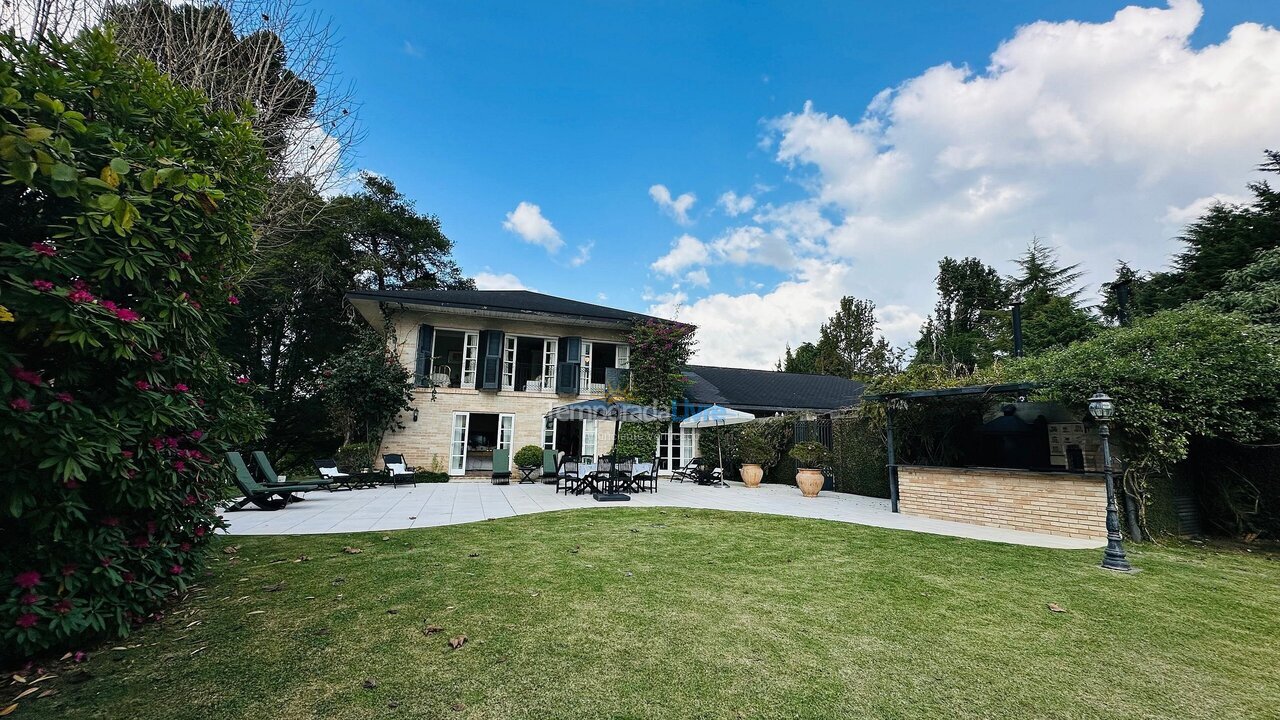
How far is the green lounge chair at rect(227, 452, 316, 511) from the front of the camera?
7652 mm

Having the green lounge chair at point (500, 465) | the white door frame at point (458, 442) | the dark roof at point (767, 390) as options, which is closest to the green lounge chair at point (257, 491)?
the green lounge chair at point (500, 465)

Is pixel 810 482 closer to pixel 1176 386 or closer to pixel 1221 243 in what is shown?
pixel 1176 386

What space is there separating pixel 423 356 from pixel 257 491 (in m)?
7.83

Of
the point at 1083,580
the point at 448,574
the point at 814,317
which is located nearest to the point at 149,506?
the point at 448,574

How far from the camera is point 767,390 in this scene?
73.3ft

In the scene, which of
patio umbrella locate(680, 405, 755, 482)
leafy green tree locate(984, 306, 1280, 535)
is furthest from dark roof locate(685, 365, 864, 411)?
leafy green tree locate(984, 306, 1280, 535)

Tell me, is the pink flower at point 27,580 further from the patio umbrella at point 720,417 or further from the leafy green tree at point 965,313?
the leafy green tree at point 965,313

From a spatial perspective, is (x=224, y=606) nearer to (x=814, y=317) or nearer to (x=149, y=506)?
(x=149, y=506)

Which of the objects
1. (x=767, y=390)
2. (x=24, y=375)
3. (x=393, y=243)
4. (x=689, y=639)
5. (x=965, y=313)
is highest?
(x=393, y=243)

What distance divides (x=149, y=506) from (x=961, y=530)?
970 cm

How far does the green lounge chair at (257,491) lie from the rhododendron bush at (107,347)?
4.72m

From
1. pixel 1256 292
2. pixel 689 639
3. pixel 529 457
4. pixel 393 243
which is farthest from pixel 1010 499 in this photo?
pixel 393 243

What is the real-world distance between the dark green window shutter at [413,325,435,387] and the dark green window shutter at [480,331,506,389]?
1.63 m

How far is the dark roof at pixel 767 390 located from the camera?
65.3ft
